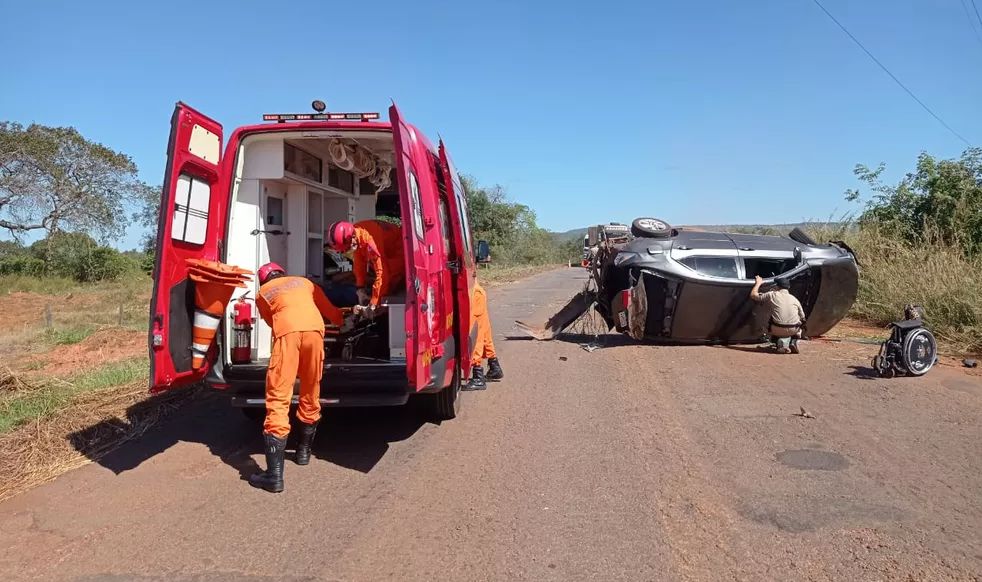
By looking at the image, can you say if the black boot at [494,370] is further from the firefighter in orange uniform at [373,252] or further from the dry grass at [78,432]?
the dry grass at [78,432]

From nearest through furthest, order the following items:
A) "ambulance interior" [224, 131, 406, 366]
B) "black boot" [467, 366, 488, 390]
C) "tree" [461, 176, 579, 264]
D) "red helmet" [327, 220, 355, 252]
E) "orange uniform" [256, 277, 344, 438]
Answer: "orange uniform" [256, 277, 344, 438], "red helmet" [327, 220, 355, 252], "ambulance interior" [224, 131, 406, 366], "black boot" [467, 366, 488, 390], "tree" [461, 176, 579, 264]

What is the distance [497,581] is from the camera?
11.0 feet

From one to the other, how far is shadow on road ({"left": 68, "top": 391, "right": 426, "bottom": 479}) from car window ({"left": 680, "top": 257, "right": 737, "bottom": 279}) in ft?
15.8

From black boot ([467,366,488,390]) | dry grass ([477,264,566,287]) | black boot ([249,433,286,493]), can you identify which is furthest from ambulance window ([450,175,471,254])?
dry grass ([477,264,566,287])

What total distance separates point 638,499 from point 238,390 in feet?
10.2

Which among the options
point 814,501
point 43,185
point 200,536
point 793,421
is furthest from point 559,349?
point 43,185

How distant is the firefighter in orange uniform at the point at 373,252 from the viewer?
5.62m

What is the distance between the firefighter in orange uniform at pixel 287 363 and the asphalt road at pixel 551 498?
0.21 meters

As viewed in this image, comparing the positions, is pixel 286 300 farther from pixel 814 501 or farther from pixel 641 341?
pixel 641 341

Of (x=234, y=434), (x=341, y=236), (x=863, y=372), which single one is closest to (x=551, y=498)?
(x=341, y=236)

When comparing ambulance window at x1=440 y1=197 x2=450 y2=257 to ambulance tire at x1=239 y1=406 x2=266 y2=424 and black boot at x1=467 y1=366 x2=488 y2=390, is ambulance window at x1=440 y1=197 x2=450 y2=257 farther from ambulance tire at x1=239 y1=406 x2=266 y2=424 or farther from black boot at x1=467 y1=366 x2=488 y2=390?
ambulance tire at x1=239 y1=406 x2=266 y2=424

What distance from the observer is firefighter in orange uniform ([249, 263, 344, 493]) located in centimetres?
471

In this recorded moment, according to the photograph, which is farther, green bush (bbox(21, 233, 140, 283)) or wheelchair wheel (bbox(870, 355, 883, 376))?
green bush (bbox(21, 233, 140, 283))

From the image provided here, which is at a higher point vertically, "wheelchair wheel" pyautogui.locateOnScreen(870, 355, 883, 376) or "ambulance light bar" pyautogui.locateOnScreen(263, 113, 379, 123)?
"ambulance light bar" pyautogui.locateOnScreen(263, 113, 379, 123)
